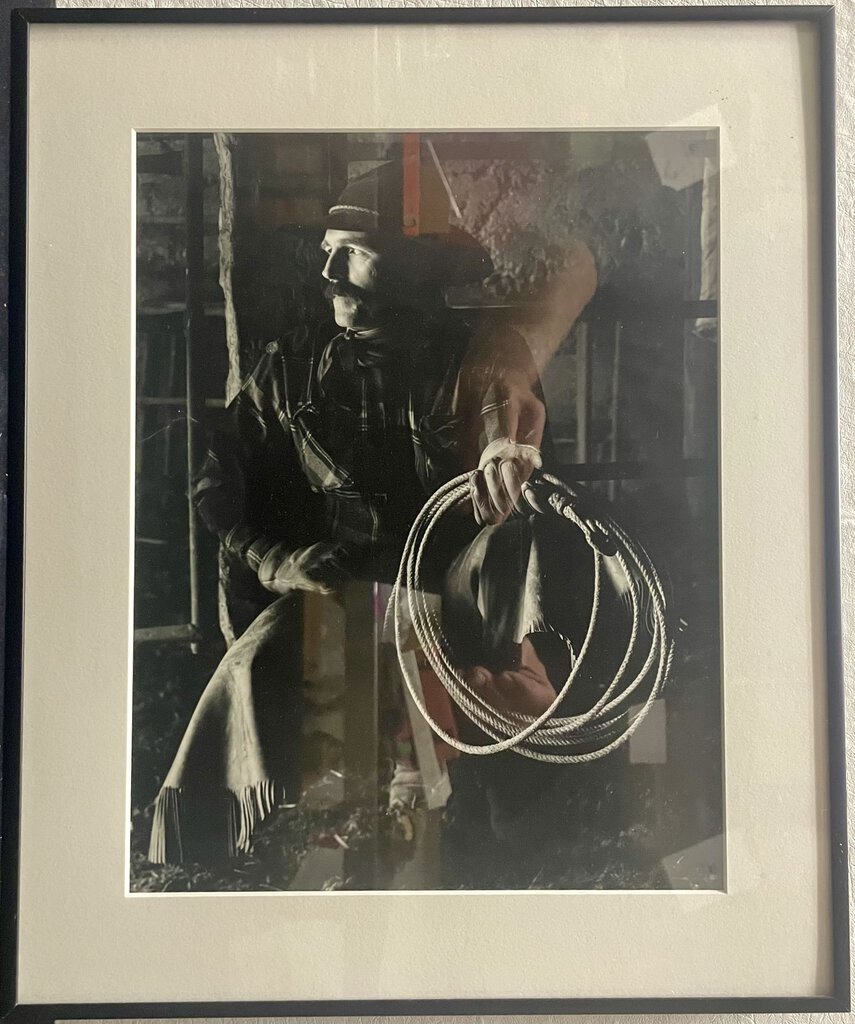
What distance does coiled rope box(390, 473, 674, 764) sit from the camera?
0.48 meters

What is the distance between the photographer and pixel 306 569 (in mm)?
476

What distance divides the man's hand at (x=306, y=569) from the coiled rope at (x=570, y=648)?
0.04m

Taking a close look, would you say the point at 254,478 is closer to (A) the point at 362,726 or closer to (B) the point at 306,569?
(B) the point at 306,569

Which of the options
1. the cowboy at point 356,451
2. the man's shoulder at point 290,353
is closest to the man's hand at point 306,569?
the cowboy at point 356,451

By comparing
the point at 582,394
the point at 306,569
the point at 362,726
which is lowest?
the point at 362,726

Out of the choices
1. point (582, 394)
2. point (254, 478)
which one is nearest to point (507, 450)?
point (582, 394)

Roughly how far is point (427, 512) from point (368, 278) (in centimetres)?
16

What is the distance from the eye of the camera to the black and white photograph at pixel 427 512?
473 millimetres

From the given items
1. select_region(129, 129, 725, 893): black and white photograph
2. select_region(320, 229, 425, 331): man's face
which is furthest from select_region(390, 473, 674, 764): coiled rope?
select_region(320, 229, 425, 331): man's face

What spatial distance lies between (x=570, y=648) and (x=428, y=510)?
0.13m

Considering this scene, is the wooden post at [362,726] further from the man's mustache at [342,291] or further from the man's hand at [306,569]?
the man's mustache at [342,291]

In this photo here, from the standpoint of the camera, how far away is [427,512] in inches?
18.9

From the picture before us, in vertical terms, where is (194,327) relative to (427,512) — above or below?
above

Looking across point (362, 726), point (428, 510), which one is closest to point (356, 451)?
point (428, 510)
